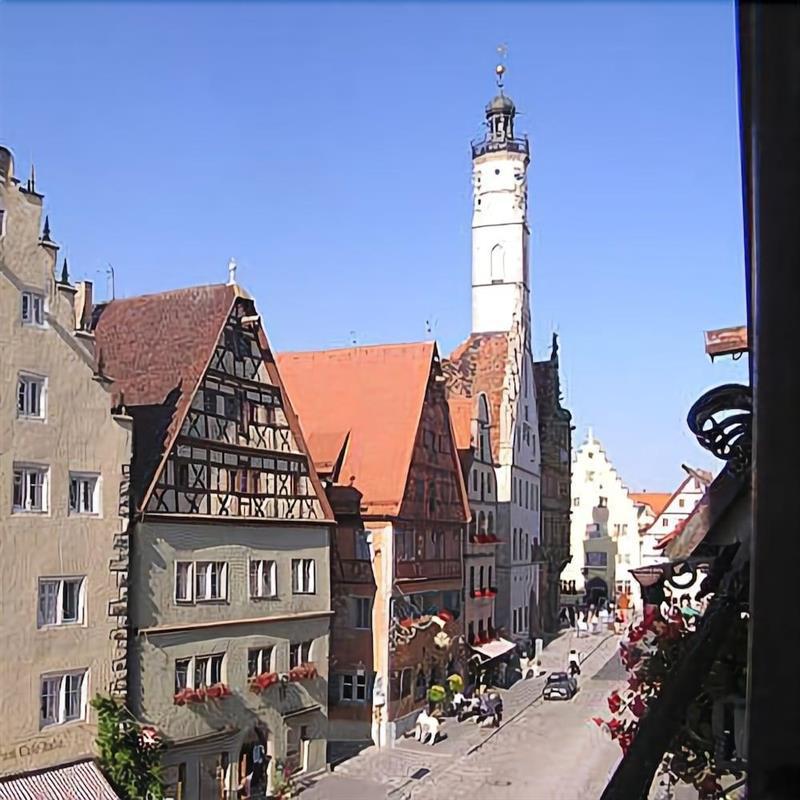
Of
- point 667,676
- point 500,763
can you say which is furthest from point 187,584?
point 667,676

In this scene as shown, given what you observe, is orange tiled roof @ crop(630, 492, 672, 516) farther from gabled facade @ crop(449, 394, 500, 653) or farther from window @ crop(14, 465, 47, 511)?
window @ crop(14, 465, 47, 511)

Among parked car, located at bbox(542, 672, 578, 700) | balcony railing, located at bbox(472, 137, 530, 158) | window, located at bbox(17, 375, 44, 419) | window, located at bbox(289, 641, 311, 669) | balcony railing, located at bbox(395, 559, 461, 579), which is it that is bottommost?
parked car, located at bbox(542, 672, 578, 700)

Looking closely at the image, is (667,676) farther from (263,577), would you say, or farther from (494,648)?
(494,648)

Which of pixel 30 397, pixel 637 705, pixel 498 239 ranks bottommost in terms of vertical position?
pixel 637 705

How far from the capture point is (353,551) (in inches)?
1139

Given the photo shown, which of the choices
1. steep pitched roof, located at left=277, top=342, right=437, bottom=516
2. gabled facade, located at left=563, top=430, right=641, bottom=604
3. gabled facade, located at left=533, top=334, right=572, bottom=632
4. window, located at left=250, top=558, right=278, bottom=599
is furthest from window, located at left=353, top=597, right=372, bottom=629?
gabled facade, located at left=563, top=430, right=641, bottom=604

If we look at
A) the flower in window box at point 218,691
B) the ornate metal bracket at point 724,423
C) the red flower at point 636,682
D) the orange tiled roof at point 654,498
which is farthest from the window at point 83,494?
the orange tiled roof at point 654,498

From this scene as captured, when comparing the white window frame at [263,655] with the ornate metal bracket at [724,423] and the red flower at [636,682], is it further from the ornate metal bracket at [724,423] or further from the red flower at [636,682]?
the ornate metal bracket at [724,423]

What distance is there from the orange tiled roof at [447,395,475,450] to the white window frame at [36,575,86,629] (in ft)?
65.1

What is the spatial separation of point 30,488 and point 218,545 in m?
4.99

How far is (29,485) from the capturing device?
18.3 meters

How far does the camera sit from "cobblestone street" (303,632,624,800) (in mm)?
23438

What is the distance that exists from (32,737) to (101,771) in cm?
151

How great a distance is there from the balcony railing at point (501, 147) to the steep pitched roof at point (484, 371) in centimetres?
1499
